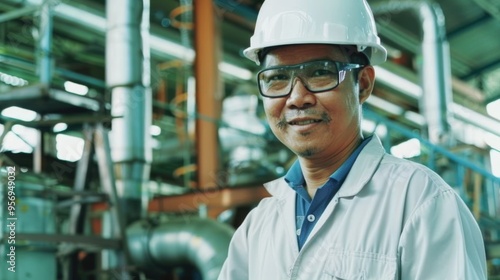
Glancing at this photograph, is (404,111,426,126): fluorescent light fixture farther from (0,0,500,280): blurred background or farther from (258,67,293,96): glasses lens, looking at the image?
(258,67,293,96): glasses lens

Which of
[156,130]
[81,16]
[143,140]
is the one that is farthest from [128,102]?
[156,130]

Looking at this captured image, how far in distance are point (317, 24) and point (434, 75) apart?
5.98 meters

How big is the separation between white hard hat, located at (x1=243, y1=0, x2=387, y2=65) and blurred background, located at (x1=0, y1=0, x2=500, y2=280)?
2.78 feet

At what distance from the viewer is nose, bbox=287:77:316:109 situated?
53.7 inches

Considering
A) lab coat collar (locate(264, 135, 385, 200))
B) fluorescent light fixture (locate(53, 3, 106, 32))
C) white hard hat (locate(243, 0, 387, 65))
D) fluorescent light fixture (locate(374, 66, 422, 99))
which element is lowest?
lab coat collar (locate(264, 135, 385, 200))

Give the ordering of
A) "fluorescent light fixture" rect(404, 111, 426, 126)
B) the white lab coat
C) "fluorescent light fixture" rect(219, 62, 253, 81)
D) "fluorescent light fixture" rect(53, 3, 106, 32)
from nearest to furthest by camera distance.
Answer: the white lab coat < "fluorescent light fixture" rect(53, 3, 106, 32) < "fluorescent light fixture" rect(219, 62, 253, 81) < "fluorescent light fixture" rect(404, 111, 426, 126)

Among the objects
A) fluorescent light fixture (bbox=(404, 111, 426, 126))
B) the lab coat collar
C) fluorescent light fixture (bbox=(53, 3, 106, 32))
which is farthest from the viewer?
fluorescent light fixture (bbox=(404, 111, 426, 126))

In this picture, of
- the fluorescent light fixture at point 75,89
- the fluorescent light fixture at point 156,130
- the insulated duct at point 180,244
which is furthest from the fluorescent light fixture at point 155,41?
the insulated duct at point 180,244

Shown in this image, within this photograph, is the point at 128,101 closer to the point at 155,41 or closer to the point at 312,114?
the point at 155,41

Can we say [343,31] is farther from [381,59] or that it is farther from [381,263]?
[381,263]

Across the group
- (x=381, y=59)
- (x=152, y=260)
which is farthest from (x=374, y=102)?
(x=381, y=59)

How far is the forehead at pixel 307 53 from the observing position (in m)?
1.40

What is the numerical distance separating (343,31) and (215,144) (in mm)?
4897

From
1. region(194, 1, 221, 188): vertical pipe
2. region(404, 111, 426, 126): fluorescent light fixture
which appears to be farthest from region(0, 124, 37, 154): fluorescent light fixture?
region(404, 111, 426, 126): fluorescent light fixture
